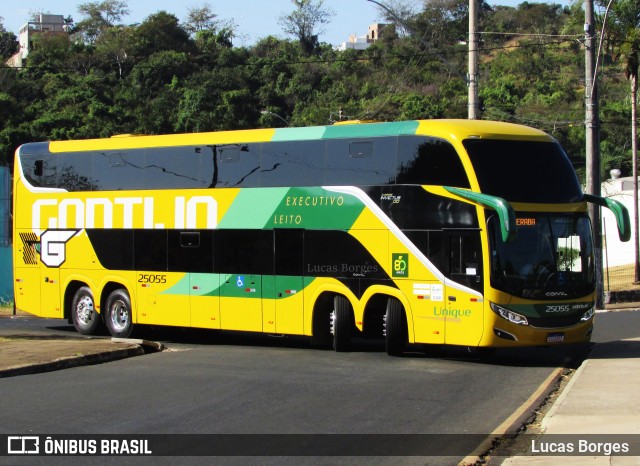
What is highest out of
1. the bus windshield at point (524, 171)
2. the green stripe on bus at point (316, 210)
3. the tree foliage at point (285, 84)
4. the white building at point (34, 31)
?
the white building at point (34, 31)

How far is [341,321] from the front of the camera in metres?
17.6

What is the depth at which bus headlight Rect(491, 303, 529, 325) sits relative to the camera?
1555 centimetres

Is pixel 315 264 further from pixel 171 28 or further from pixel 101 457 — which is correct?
pixel 171 28

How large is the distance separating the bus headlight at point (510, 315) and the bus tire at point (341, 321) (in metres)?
3.10

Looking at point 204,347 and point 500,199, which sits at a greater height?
point 500,199

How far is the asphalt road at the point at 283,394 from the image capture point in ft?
34.2

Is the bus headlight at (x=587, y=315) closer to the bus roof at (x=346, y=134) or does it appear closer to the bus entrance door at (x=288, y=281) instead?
the bus roof at (x=346, y=134)

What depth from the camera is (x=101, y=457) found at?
8.92m

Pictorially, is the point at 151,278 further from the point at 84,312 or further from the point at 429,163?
the point at 429,163

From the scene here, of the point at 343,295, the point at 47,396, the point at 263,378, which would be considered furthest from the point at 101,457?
the point at 343,295

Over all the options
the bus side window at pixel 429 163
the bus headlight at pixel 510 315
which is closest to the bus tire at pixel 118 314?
the bus side window at pixel 429 163

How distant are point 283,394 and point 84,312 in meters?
10.5

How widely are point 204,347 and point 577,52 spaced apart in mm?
78427

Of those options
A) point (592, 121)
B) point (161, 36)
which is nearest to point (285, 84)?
point (161, 36)
